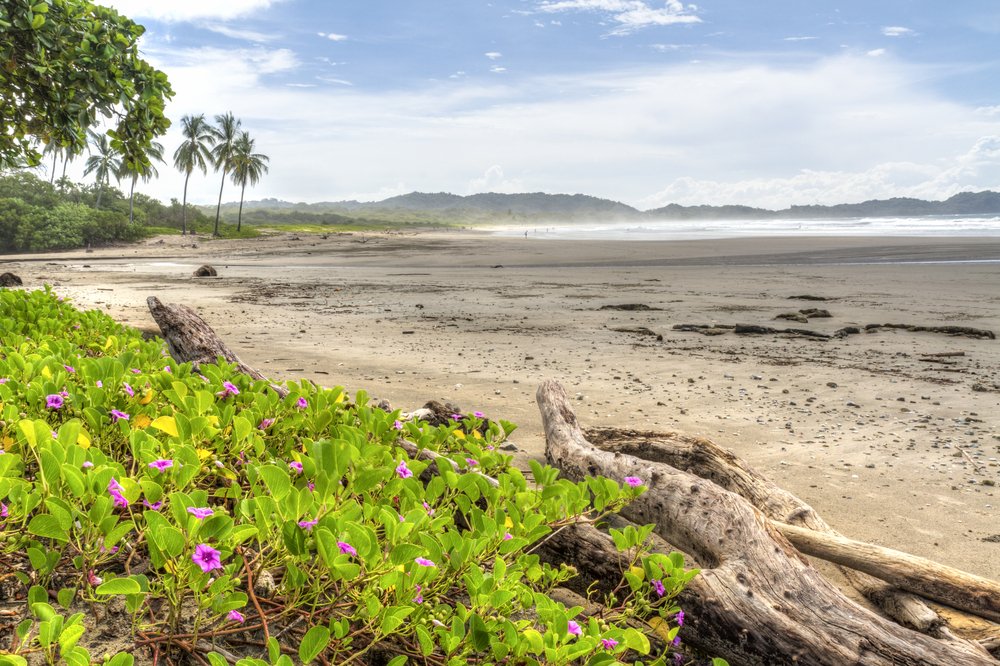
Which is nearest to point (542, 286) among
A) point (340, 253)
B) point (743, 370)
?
point (743, 370)

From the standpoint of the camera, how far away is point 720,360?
28.6 ft

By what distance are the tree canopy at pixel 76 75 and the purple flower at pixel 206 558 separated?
21.4 feet

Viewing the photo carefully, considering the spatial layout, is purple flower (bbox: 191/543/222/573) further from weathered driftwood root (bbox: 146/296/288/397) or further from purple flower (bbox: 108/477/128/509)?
weathered driftwood root (bbox: 146/296/288/397)

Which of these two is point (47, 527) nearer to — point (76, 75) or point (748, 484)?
point (748, 484)

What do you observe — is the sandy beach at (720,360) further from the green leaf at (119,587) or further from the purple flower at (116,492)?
the green leaf at (119,587)

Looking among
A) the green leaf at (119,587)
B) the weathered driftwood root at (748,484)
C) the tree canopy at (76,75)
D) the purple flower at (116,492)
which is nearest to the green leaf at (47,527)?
the purple flower at (116,492)

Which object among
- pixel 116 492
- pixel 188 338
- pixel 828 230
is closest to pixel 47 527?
pixel 116 492

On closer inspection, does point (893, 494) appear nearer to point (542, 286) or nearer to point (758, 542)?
point (758, 542)

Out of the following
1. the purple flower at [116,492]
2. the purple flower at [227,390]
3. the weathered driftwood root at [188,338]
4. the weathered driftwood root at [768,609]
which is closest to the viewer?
the purple flower at [116,492]

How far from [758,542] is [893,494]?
233cm

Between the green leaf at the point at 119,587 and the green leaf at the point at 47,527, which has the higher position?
the green leaf at the point at 47,527

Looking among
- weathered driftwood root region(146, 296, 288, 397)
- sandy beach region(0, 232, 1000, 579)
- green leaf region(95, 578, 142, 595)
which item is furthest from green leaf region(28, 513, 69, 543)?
weathered driftwood root region(146, 296, 288, 397)

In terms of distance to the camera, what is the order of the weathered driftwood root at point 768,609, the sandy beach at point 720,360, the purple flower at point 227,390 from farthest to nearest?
the sandy beach at point 720,360 < the purple flower at point 227,390 < the weathered driftwood root at point 768,609

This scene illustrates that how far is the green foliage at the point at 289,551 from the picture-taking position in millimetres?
1780
